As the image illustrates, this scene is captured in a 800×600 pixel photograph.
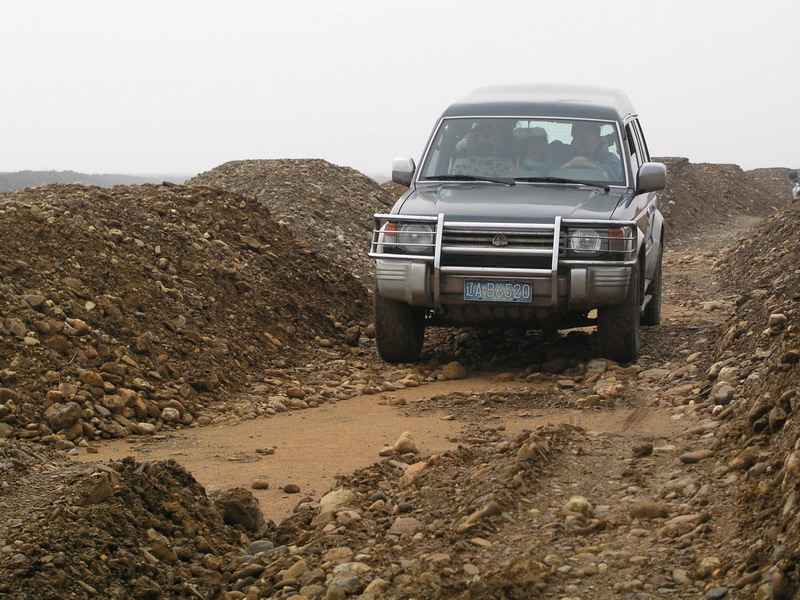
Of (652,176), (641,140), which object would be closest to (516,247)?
(652,176)

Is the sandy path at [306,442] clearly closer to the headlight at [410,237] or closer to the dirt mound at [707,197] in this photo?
the headlight at [410,237]

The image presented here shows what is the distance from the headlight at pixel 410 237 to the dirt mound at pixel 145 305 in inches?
69.2

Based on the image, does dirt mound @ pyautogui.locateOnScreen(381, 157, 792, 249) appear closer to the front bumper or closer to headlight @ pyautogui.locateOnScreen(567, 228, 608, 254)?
the front bumper

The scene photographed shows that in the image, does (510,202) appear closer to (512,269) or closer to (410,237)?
(512,269)

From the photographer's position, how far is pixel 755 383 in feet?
21.3

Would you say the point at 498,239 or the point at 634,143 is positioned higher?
the point at 634,143

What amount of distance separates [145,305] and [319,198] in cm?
784

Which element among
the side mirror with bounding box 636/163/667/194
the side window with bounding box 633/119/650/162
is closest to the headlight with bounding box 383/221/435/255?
the side mirror with bounding box 636/163/667/194

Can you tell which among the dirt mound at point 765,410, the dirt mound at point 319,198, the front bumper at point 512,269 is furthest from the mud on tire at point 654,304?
the dirt mound at point 319,198

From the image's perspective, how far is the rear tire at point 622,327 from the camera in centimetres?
852

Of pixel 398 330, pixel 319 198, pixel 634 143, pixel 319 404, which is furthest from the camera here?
pixel 319 198

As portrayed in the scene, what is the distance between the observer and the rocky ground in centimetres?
427

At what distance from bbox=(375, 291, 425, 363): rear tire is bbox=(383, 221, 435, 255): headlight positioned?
0.55 m

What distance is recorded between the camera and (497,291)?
824 cm
